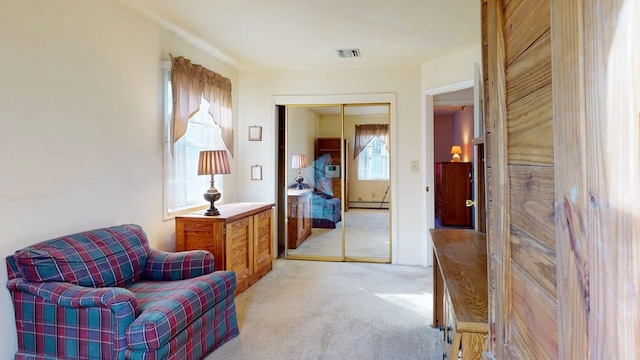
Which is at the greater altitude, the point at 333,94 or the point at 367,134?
the point at 333,94

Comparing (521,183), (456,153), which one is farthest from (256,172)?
(456,153)

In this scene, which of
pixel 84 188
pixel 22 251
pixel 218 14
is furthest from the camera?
pixel 218 14

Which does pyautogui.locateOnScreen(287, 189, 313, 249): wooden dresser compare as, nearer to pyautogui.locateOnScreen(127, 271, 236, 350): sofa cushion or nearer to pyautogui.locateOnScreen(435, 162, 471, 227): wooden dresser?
pyautogui.locateOnScreen(127, 271, 236, 350): sofa cushion

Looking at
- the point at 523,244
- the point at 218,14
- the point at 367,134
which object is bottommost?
the point at 523,244

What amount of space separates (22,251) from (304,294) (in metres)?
2.17

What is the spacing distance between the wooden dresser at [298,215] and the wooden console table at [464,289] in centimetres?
249

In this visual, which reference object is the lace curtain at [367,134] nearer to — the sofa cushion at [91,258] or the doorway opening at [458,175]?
the doorway opening at [458,175]

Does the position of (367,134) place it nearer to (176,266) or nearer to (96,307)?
(176,266)

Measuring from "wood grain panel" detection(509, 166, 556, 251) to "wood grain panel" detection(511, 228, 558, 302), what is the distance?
0.01 m

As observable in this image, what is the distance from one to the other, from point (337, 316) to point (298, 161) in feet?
7.53

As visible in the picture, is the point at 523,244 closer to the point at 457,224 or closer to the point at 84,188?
the point at 84,188

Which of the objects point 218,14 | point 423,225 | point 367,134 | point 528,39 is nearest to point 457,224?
point 423,225

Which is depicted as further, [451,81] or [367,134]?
[367,134]

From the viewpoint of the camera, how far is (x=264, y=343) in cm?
237
